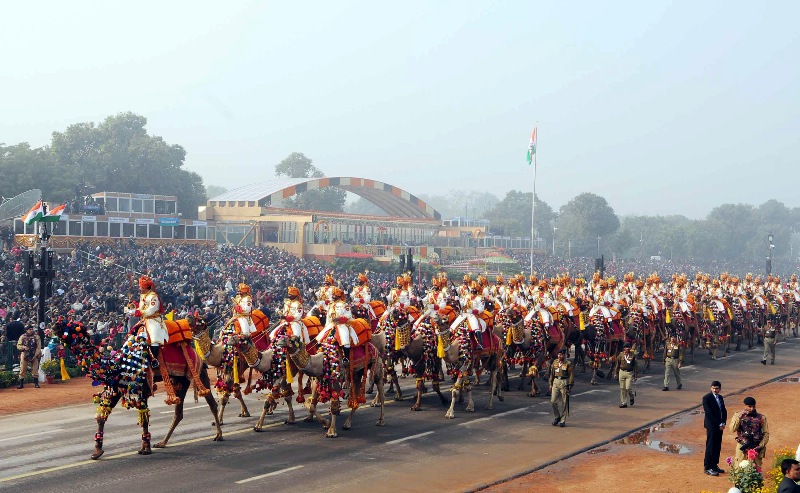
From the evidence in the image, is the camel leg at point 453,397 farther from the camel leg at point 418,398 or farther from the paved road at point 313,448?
the camel leg at point 418,398

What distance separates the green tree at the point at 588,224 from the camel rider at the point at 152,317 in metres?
115

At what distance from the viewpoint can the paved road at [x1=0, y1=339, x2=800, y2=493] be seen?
14.2 meters

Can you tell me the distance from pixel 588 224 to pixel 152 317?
378 feet

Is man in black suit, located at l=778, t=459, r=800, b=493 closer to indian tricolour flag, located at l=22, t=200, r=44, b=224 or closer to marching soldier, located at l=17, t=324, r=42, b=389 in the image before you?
marching soldier, located at l=17, t=324, r=42, b=389

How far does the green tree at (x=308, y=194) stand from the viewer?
118m

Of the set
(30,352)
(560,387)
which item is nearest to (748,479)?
(560,387)

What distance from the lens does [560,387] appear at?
19.4 meters

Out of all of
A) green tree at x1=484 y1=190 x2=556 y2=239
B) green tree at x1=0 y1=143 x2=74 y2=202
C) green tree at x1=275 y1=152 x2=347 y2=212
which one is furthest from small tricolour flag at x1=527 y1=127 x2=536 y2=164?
green tree at x1=484 y1=190 x2=556 y2=239

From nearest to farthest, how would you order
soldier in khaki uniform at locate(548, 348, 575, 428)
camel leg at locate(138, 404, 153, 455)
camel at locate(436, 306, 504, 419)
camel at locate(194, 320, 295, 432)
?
1. camel leg at locate(138, 404, 153, 455)
2. camel at locate(194, 320, 295, 432)
3. soldier in khaki uniform at locate(548, 348, 575, 428)
4. camel at locate(436, 306, 504, 419)

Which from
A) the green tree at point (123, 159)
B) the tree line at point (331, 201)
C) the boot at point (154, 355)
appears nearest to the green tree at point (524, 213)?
the tree line at point (331, 201)

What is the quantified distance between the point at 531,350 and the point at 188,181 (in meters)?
73.4

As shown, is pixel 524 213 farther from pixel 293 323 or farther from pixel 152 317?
pixel 152 317

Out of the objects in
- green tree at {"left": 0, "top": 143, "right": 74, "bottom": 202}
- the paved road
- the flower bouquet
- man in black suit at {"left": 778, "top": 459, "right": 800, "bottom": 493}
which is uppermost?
green tree at {"left": 0, "top": 143, "right": 74, "bottom": 202}

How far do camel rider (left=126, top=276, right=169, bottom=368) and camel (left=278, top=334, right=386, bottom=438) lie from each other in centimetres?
236
